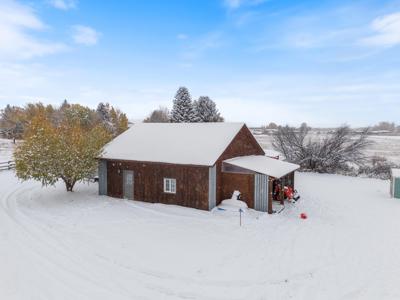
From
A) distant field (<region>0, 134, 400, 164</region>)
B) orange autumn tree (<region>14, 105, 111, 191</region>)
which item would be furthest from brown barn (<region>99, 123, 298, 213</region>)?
distant field (<region>0, 134, 400, 164</region>)

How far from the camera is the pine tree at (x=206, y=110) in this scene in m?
49.2

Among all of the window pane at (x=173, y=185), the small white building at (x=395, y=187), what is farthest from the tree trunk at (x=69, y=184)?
the small white building at (x=395, y=187)

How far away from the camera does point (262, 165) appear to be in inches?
671

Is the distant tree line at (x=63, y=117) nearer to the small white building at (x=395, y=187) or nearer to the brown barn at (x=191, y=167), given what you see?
the brown barn at (x=191, y=167)

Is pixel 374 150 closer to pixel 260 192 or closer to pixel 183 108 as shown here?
pixel 183 108

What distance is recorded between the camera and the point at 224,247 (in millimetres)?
10797

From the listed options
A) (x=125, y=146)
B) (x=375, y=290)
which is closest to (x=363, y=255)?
(x=375, y=290)

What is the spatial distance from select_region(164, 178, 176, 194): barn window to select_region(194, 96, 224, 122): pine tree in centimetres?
3308

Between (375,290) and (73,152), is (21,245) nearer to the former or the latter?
(73,152)

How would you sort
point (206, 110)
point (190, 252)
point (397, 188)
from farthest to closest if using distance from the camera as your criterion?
point (206, 110) < point (397, 188) < point (190, 252)

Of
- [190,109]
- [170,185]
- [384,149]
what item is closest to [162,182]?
[170,185]

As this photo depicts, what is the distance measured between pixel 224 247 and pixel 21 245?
7.37 m

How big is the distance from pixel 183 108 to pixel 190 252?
3873cm

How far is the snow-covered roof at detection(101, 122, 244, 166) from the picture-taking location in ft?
52.9
